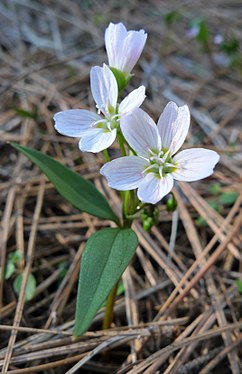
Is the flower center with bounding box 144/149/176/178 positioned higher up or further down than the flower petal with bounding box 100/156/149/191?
higher up

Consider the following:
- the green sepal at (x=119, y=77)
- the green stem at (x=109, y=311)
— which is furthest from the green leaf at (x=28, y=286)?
the green sepal at (x=119, y=77)

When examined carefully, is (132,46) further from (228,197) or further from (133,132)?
(228,197)

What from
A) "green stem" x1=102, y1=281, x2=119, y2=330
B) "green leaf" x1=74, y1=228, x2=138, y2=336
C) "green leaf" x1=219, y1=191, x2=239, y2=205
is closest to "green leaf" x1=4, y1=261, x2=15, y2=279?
"green stem" x1=102, y1=281, x2=119, y2=330

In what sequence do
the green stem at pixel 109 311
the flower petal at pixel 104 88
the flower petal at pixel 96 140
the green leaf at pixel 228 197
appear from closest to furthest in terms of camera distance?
the flower petal at pixel 96 140 < the flower petal at pixel 104 88 < the green stem at pixel 109 311 < the green leaf at pixel 228 197

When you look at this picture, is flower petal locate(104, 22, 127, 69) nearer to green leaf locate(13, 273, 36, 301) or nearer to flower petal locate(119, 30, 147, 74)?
flower petal locate(119, 30, 147, 74)

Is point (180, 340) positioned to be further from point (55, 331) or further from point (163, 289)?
point (55, 331)

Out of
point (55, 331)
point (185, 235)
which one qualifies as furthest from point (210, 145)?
point (55, 331)

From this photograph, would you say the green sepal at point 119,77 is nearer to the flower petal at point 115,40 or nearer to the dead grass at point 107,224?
the flower petal at point 115,40
